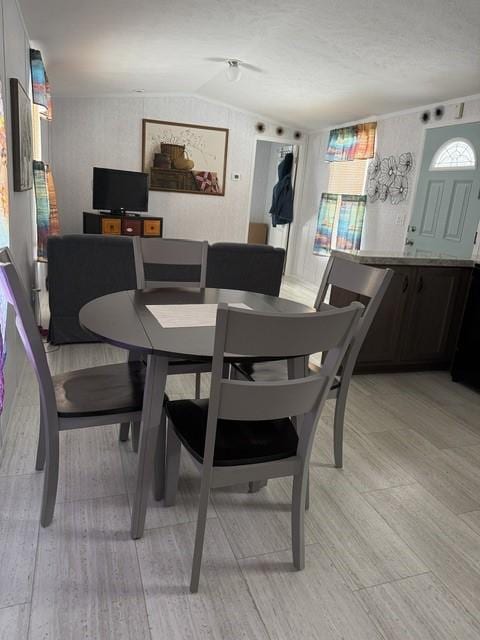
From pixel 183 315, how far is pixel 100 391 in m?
0.42

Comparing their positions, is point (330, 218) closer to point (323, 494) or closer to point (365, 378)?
point (365, 378)

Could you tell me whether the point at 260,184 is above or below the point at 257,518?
above

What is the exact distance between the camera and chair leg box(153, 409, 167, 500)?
176cm

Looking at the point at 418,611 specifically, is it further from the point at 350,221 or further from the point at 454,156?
the point at 350,221

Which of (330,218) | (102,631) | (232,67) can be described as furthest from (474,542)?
(330,218)

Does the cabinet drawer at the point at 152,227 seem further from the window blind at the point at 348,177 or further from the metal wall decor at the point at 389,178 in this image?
the metal wall decor at the point at 389,178

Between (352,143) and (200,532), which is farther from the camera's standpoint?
(352,143)

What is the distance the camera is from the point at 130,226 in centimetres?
573

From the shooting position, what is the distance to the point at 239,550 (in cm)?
160

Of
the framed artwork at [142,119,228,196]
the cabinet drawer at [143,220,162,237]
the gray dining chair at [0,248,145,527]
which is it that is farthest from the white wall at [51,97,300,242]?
the gray dining chair at [0,248,145,527]

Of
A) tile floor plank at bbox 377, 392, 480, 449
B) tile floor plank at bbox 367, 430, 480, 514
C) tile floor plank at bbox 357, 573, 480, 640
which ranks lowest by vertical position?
tile floor plank at bbox 357, 573, 480, 640

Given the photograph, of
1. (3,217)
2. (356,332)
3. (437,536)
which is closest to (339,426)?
(356,332)

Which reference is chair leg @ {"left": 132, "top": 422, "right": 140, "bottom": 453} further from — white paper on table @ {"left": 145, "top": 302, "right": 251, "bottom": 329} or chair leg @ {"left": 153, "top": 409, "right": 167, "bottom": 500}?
white paper on table @ {"left": 145, "top": 302, "right": 251, "bottom": 329}

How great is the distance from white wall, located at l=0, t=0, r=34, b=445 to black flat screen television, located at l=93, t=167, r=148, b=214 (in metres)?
2.45
